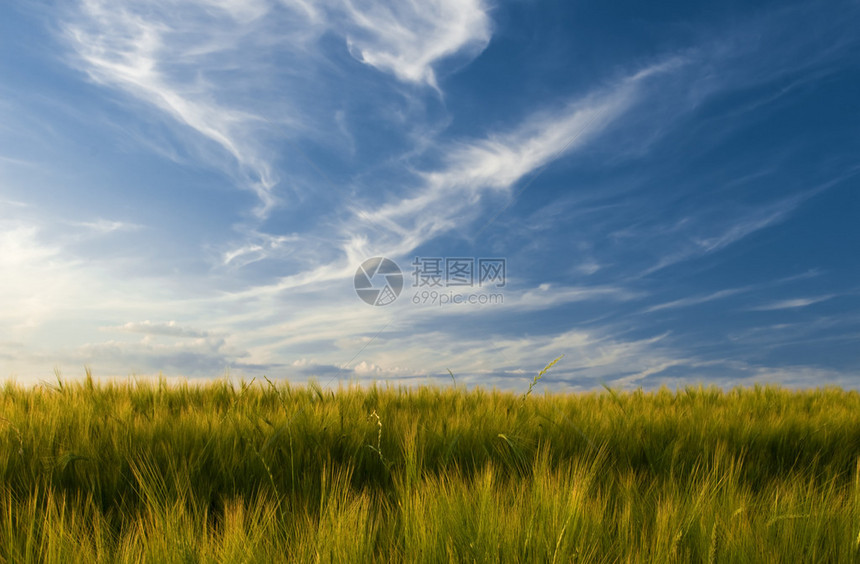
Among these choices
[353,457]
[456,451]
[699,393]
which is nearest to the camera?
[353,457]

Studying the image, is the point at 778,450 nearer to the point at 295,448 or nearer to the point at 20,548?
the point at 295,448

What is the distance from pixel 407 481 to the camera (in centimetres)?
196

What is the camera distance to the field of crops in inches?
62.6

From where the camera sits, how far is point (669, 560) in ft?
4.93

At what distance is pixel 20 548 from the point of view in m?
1.73

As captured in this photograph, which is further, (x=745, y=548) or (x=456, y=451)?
(x=456, y=451)

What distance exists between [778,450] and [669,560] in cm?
251

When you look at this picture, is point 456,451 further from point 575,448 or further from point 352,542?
point 352,542

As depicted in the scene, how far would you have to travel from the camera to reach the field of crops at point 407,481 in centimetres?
159

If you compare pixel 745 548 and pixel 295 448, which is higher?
pixel 295 448

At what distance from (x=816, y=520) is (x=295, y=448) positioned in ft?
6.81

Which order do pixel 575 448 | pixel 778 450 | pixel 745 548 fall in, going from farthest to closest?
1. pixel 778 450
2. pixel 575 448
3. pixel 745 548

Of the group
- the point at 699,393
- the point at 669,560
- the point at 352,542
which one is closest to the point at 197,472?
the point at 352,542

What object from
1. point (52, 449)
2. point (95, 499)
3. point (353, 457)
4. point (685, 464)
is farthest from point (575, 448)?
point (52, 449)
